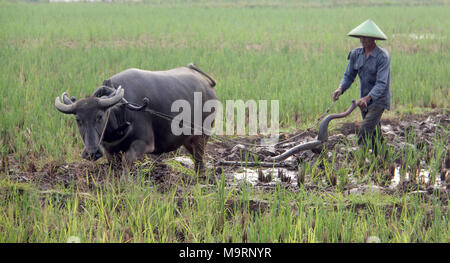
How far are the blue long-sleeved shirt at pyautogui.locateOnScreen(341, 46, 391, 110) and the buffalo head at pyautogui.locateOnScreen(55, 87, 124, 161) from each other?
2.12m

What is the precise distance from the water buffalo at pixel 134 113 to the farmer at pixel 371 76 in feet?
4.28

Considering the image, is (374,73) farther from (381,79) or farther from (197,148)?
(197,148)

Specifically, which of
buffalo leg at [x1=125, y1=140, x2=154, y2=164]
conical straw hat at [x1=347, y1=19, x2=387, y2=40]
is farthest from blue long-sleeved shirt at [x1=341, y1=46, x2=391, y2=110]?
buffalo leg at [x1=125, y1=140, x2=154, y2=164]

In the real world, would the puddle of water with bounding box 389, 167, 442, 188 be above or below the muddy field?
below

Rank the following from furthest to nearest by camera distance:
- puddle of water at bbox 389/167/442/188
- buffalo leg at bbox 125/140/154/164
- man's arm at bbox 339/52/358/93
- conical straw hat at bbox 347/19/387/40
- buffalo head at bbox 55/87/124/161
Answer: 1. man's arm at bbox 339/52/358/93
2. conical straw hat at bbox 347/19/387/40
3. puddle of water at bbox 389/167/442/188
4. buffalo leg at bbox 125/140/154/164
5. buffalo head at bbox 55/87/124/161

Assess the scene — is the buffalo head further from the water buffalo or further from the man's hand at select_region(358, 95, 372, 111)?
the man's hand at select_region(358, 95, 372, 111)

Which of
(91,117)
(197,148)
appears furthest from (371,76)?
(91,117)

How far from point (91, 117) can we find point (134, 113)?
50cm

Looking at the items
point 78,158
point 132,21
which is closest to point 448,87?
point 78,158

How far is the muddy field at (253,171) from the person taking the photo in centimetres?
394

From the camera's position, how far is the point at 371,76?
4516 mm

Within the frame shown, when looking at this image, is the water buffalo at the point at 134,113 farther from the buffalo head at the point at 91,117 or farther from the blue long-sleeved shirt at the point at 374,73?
the blue long-sleeved shirt at the point at 374,73

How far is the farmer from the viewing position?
434 centimetres

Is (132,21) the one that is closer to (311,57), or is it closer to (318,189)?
(311,57)
